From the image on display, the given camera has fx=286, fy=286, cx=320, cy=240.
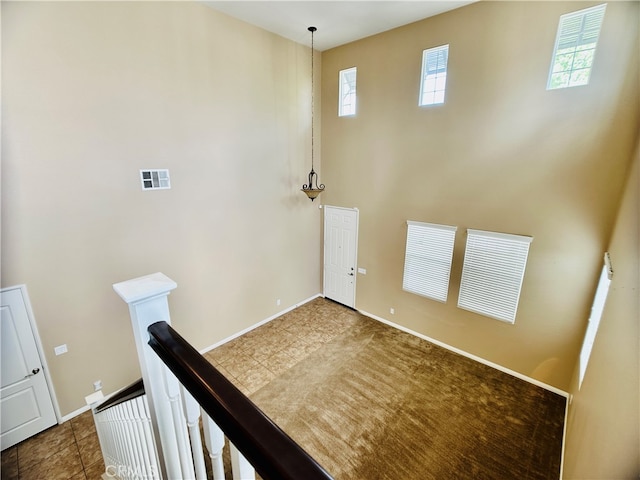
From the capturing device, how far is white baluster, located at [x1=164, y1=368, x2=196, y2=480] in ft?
4.14

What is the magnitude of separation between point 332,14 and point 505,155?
3396 mm

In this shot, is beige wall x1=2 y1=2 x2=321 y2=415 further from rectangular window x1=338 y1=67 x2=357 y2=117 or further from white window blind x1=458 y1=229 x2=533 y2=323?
white window blind x1=458 y1=229 x2=533 y2=323

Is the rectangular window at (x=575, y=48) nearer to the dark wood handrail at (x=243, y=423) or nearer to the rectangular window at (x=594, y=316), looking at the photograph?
the rectangular window at (x=594, y=316)

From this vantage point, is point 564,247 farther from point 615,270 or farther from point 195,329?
point 195,329

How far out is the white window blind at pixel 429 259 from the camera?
4.92 m

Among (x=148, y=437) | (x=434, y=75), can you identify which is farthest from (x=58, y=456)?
(x=434, y=75)

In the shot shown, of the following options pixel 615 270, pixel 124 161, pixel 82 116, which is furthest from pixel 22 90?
pixel 615 270

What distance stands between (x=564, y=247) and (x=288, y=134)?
4.82 m

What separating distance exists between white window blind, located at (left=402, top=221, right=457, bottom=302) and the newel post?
4.55 metres

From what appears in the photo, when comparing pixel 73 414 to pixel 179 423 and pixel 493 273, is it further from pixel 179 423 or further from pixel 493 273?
pixel 493 273

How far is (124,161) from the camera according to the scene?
372cm

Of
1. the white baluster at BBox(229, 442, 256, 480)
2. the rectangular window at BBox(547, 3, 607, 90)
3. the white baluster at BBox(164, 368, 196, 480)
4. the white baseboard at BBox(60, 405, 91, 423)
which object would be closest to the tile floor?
the white baseboard at BBox(60, 405, 91, 423)

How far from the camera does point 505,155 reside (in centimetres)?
412

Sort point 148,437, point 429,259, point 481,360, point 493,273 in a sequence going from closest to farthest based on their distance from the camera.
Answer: point 148,437
point 493,273
point 481,360
point 429,259
